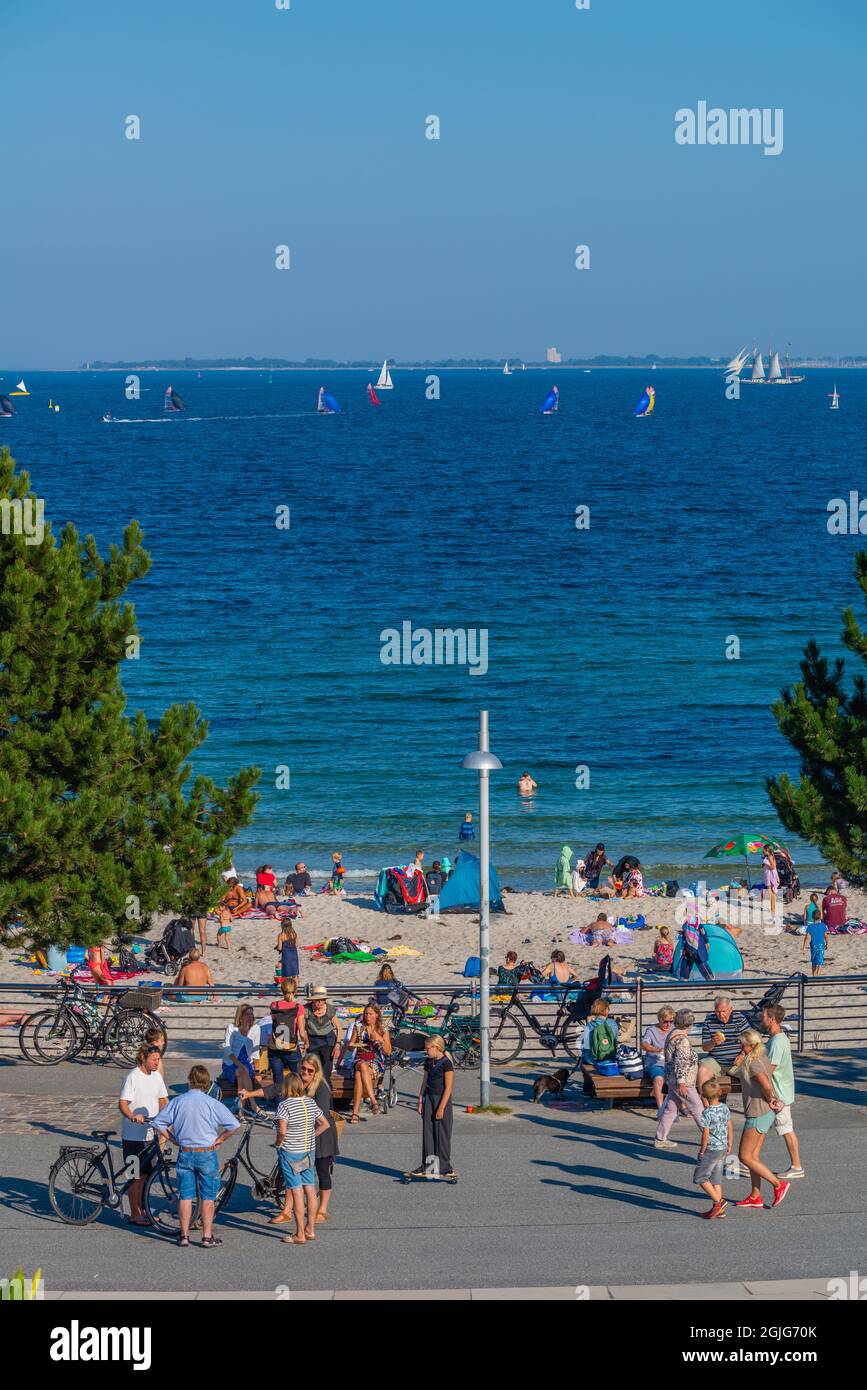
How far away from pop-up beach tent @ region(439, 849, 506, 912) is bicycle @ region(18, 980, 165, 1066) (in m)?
13.8

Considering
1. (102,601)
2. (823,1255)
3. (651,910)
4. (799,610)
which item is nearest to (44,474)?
(799,610)

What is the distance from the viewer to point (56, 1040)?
18.6 meters

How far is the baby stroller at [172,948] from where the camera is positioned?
1072 inches

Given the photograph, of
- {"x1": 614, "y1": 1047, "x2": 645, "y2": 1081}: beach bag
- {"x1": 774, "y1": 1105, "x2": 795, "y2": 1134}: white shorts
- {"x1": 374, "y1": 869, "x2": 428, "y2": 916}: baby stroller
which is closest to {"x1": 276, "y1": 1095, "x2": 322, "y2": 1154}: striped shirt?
{"x1": 774, "y1": 1105, "x2": 795, "y2": 1134}: white shorts

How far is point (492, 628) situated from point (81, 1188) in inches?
2247

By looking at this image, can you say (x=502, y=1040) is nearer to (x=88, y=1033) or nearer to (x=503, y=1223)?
(x=88, y=1033)

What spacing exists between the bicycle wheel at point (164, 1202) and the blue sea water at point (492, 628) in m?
22.7

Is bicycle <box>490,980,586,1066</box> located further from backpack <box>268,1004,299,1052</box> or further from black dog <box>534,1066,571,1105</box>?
backpack <box>268,1004,299,1052</box>

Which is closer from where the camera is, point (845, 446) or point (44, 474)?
point (44, 474)

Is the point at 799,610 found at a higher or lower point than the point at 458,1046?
higher

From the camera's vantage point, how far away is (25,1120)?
53.4 ft

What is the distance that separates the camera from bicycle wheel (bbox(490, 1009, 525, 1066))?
18.8 metres
